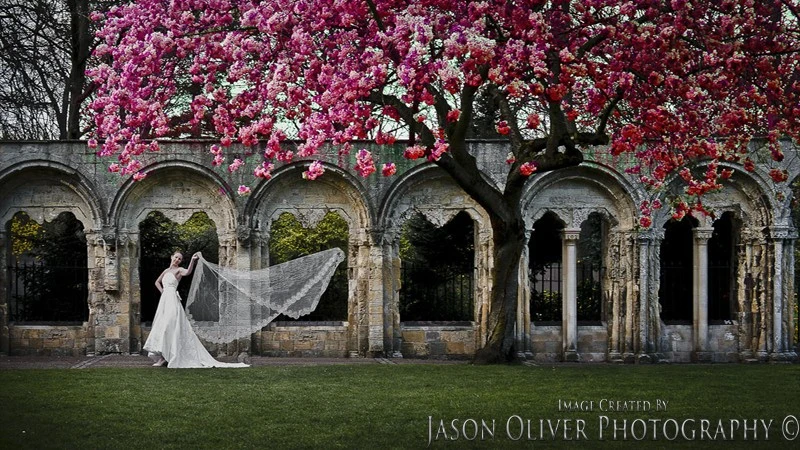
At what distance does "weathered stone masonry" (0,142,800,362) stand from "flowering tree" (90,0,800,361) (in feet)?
7.09

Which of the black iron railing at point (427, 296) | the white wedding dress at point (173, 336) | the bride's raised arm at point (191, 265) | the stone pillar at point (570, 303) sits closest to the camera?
the white wedding dress at point (173, 336)

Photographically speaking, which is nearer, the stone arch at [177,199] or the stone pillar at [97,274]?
the stone pillar at [97,274]

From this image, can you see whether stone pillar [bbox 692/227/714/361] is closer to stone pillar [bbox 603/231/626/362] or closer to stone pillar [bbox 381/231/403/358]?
stone pillar [bbox 603/231/626/362]

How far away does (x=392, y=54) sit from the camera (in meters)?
13.0

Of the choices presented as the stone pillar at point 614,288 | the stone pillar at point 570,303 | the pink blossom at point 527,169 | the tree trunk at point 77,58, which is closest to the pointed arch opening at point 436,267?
the stone pillar at point 570,303

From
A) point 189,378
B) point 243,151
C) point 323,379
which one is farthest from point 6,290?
point 323,379

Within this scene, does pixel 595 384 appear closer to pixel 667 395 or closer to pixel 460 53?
pixel 667 395

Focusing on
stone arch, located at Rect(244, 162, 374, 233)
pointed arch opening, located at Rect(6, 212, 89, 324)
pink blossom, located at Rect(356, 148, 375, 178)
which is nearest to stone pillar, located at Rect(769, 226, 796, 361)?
stone arch, located at Rect(244, 162, 374, 233)

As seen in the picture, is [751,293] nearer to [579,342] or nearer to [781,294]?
[781,294]

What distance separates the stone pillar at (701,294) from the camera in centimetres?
1828

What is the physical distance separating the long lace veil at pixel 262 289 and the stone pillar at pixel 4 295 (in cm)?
396

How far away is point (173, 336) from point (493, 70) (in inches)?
257

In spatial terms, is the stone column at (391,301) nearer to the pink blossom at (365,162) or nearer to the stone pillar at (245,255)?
the stone pillar at (245,255)

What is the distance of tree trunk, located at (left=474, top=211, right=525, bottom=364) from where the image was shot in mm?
15312
